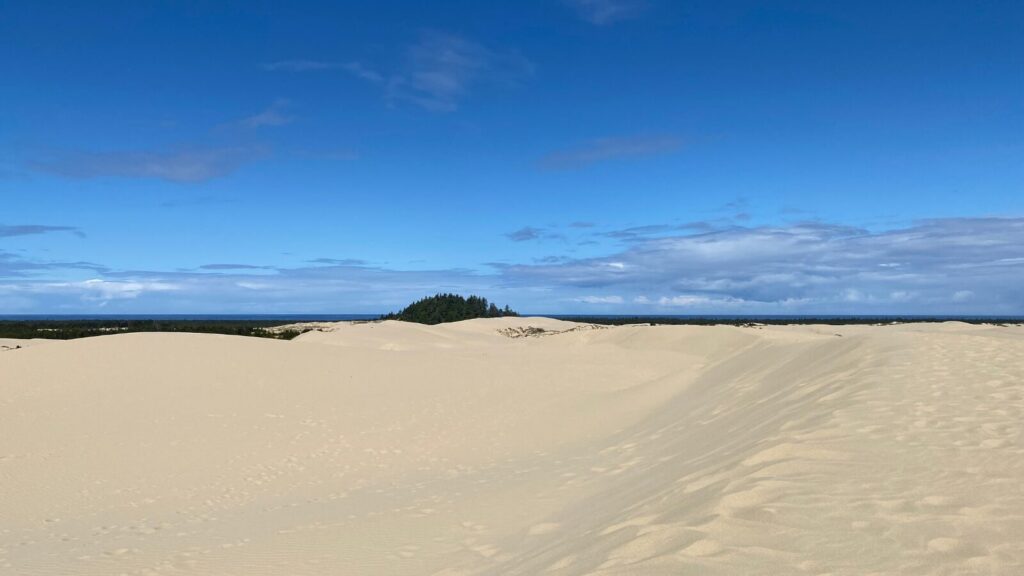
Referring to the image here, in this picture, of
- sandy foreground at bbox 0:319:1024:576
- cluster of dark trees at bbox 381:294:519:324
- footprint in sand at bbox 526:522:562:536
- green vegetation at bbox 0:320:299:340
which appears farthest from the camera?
cluster of dark trees at bbox 381:294:519:324

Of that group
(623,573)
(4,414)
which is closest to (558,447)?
(623,573)

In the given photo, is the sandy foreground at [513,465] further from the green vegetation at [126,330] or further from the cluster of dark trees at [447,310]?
the cluster of dark trees at [447,310]

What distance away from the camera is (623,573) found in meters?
4.14

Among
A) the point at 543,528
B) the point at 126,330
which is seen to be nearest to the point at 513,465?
the point at 543,528

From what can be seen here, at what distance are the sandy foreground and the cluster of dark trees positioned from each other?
38.9m

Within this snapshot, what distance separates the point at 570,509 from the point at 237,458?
22.9 ft

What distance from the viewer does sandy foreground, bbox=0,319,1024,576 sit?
4543mm

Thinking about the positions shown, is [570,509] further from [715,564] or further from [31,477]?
[31,477]

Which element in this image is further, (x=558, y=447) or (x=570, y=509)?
(x=558, y=447)

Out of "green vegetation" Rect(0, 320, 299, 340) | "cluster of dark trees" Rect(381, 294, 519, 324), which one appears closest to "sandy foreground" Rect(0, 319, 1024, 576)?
"green vegetation" Rect(0, 320, 299, 340)

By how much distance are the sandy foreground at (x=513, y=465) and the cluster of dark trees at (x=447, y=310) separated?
127ft

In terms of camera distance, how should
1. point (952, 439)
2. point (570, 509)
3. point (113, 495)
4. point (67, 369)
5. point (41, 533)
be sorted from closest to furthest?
point (952, 439), point (570, 509), point (41, 533), point (113, 495), point (67, 369)

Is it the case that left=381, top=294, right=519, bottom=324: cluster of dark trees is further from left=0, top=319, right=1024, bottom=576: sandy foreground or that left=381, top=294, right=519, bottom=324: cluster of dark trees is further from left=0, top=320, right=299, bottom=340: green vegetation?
left=0, top=319, right=1024, bottom=576: sandy foreground

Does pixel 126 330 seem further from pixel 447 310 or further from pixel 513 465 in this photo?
pixel 513 465
